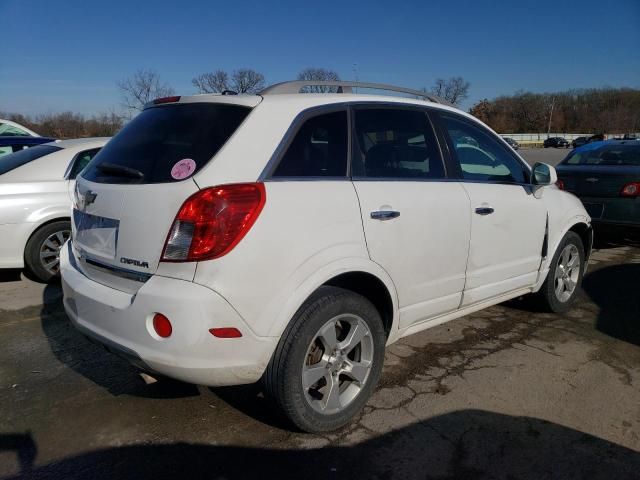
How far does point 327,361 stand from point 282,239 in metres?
0.76

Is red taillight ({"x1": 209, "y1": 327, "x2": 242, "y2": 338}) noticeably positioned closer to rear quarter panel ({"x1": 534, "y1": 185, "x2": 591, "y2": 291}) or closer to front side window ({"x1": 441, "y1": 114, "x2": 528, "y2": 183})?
front side window ({"x1": 441, "y1": 114, "x2": 528, "y2": 183})

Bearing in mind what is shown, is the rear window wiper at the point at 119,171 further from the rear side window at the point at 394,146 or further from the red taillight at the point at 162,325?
the rear side window at the point at 394,146

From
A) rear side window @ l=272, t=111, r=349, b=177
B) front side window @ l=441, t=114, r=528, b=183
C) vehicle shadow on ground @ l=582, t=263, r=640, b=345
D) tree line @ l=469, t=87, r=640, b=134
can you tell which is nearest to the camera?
rear side window @ l=272, t=111, r=349, b=177

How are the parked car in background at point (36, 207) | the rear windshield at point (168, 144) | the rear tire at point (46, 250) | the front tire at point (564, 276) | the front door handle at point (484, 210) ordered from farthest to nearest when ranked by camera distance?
the rear tire at point (46, 250) → the parked car in background at point (36, 207) → the front tire at point (564, 276) → the front door handle at point (484, 210) → the rear windshield at point (168, 144)

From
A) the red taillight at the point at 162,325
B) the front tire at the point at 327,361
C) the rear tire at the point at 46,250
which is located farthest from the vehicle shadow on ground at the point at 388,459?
the rear tire at the point at 46,250

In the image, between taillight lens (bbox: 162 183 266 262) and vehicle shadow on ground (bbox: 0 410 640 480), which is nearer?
taillight lens (bbox: 162 183 266 262)

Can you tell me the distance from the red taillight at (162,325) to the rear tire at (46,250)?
3630mm

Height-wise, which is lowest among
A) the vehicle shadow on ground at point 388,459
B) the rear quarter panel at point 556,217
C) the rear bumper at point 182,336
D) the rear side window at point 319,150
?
the vehicle shadow on ground at point 388,459

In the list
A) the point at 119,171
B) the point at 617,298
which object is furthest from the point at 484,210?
the point at 617,298

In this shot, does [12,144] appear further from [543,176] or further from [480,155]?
A: [543,176]

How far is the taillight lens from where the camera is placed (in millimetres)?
2209

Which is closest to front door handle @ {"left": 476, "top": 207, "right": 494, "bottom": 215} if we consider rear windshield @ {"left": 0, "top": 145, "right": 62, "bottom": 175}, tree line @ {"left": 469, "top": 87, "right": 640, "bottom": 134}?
rear windshield @ {"left": 0, "top": 145, "right": 62, "bottom": 175}

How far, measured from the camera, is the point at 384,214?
2.77m

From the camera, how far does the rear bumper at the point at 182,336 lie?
2186mm
